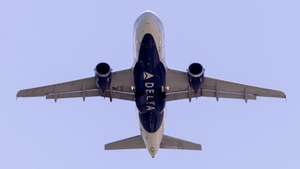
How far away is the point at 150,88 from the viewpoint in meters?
32.4

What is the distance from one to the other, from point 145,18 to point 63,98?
8.45 meters

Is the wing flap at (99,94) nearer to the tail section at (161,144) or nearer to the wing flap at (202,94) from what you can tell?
the wing flap at (202,94)

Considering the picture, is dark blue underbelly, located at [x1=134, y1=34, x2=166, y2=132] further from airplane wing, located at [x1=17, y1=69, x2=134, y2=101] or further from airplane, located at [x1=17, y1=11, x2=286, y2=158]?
airplane wing, located at [x1=17, y1=69, x2=134, y2=101]

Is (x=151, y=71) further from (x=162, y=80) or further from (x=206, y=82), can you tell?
(x=206, y=82)

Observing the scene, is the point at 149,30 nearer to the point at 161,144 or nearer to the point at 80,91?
the point at 80,91

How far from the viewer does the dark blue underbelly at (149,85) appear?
3123 cm

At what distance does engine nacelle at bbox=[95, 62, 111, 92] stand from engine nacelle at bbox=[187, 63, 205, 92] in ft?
14.0

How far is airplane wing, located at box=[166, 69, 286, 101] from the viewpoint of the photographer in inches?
1416

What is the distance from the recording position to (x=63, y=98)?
37.5 metres

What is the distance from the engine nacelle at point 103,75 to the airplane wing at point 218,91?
3.68 metres

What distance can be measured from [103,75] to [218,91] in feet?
24.1

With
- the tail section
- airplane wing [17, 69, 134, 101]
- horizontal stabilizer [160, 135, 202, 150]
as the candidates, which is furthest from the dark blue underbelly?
horizontal stabilizer [160, 135, 202, 150]

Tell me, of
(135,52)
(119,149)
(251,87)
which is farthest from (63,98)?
(251,87)

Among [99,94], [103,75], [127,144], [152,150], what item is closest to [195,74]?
[103,75]
